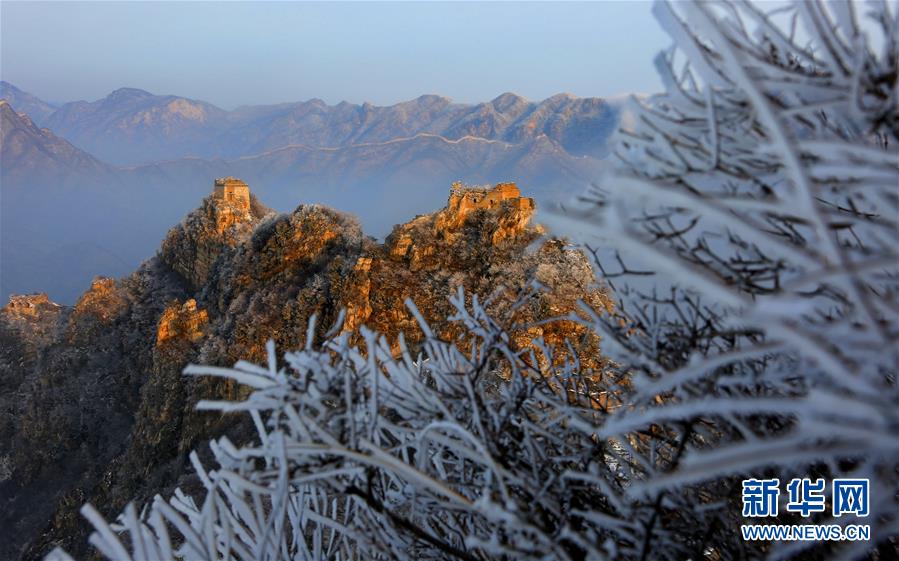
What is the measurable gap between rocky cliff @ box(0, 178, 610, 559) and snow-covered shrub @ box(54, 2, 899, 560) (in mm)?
6489

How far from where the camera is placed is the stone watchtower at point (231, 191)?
22.8 meters

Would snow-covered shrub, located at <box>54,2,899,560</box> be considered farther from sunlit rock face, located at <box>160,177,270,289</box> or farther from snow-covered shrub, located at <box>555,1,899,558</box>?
sunlit rock face, located at <box>160,177,270,289</box>

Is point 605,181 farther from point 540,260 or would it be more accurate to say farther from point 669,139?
point 540,260

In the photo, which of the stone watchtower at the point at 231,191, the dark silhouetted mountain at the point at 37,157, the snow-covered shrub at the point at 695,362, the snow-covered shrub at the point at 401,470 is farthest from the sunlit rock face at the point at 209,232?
the dark silhouetted mountain at the point at 37,157

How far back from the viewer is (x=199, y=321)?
1595cm

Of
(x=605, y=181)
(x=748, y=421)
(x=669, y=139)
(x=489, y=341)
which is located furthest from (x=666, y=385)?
(x=489, y=341)

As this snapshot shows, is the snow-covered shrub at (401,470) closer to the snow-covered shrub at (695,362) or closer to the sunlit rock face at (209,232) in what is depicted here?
the snow-covered shrub at (695,362)

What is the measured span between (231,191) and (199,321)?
356 inches

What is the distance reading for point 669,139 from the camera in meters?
0.92

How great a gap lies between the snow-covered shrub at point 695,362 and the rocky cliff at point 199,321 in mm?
6489

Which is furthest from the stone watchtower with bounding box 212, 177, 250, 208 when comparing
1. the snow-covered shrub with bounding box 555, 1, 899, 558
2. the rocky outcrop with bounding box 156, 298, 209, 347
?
the snow-covered shrub with bounding box 555, 1, 899, 558

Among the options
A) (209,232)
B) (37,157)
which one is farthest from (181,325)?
(37,157)

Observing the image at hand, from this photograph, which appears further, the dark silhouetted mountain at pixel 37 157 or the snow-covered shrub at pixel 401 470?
the dark silhouetted mountain at pixel 37 157

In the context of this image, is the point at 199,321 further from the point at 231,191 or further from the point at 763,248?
the point at 763,248
